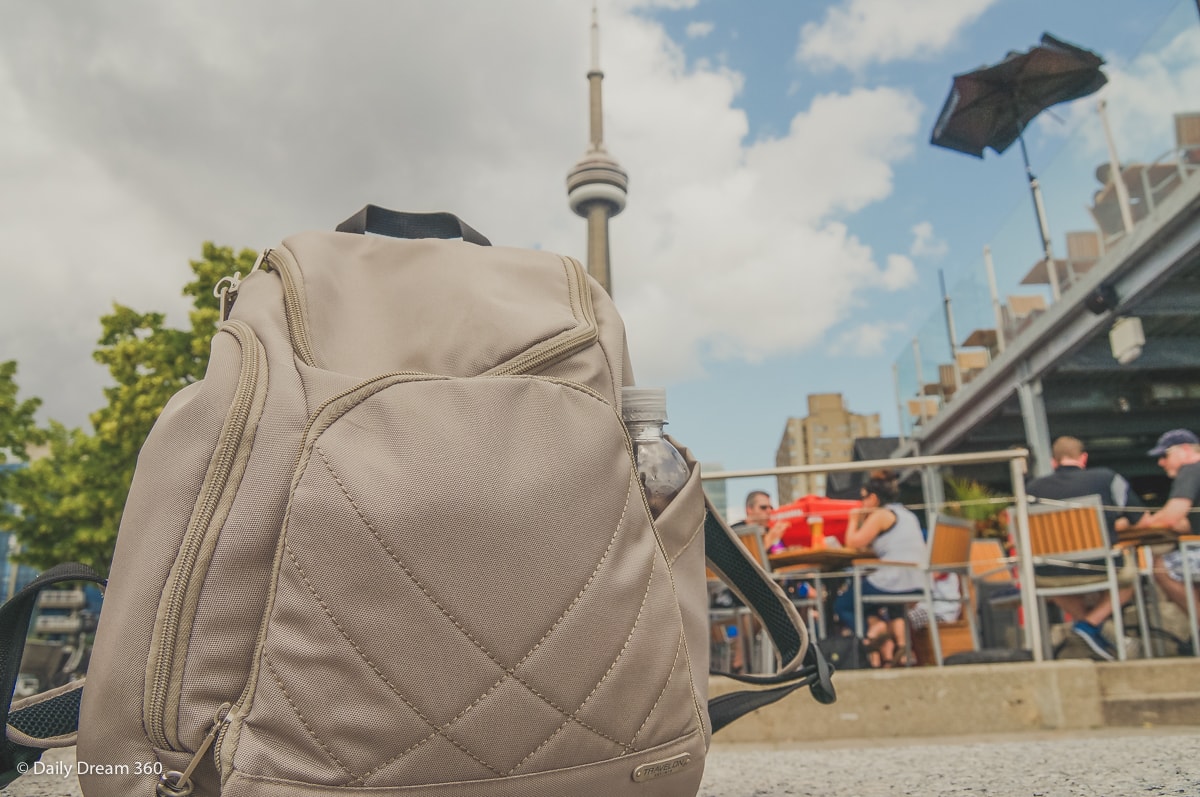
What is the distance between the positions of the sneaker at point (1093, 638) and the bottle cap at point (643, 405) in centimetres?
447

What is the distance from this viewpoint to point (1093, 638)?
185 inches

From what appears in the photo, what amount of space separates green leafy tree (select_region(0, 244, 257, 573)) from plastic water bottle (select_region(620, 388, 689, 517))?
627 inches

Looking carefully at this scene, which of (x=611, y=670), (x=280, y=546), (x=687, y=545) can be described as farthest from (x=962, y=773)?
(x=280, y=546)

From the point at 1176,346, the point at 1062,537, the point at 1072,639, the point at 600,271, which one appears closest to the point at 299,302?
the point at 1062,537

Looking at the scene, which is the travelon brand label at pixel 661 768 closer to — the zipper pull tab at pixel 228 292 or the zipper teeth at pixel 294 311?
the zipper teeth at pixel 294 311

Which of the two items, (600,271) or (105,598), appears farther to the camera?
(600,271)

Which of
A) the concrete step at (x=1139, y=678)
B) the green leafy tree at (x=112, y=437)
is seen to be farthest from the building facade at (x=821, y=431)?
the concrete step at (x=1139, y=678)

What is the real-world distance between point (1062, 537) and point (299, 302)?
4575 mm

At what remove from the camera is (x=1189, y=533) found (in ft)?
15.4

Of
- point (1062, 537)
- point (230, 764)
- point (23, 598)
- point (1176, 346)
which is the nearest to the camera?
point (230, 764)

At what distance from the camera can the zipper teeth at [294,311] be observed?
1296 millimetres

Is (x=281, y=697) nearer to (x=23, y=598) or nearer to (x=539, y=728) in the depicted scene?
(x=539, y=728)

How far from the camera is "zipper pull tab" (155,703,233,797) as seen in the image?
40.5 inches

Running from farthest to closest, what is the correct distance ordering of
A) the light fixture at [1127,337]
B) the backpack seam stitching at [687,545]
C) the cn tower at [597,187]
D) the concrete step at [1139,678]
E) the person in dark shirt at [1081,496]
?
the cn tower at [597,187], the light fixture at [1127,337], the person in dark shirt at [1081,496], the concrete step at [1139,678], the backpack seam stitching at [687,545]
